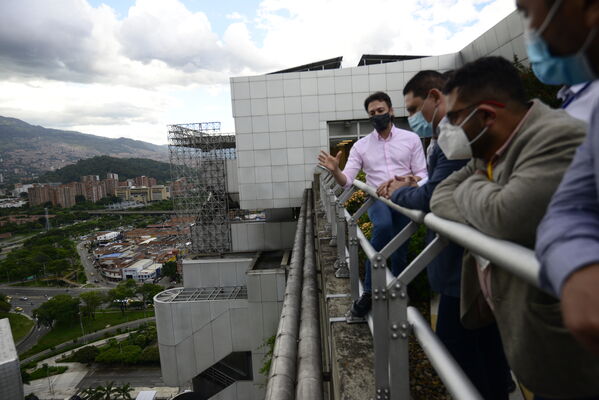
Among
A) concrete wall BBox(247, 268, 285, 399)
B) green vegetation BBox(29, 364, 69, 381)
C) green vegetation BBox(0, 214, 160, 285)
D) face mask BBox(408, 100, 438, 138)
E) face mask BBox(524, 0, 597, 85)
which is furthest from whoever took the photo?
green vegetation BBox(0, 214, 160, 285)

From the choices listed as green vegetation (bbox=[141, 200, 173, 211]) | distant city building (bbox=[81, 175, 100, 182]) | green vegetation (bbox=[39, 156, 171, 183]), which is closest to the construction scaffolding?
green vegetation (bbox=[141, 200, 173, 211])

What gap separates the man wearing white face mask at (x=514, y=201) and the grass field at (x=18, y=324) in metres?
56.6

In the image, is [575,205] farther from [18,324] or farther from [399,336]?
[18,324]

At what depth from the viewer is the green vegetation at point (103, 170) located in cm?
13000

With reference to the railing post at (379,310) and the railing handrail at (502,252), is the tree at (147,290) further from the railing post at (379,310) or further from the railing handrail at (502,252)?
the railing handrail at (502,252)

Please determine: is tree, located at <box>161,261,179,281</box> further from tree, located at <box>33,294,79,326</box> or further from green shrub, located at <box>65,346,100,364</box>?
green shrub, located at <box>65,346,100,364</box>

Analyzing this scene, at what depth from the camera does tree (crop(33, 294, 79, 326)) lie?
133 ft

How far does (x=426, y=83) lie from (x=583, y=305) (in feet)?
6.93

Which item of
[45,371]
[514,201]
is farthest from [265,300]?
[45,371]

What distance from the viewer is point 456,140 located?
132cm

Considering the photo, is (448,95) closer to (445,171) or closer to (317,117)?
(445,171)

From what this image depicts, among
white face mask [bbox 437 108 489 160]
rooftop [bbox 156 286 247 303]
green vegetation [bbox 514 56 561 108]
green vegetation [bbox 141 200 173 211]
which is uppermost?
green vegetation [bbox 514 56 561 108]

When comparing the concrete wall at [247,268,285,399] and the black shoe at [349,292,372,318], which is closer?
the black shoe at [349,292,372,318]

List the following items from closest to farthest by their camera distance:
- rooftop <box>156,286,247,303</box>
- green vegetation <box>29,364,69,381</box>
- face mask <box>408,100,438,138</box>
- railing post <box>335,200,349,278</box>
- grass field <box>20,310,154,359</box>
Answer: face mask <box>408,100,438,138</box>
railing post <box>335,200,349,278</box>
rooftop <box>156,286,247,303</box>
green vegetation <box>29,364,69,381</box>
grass field <box>20,310,154,359</box>
